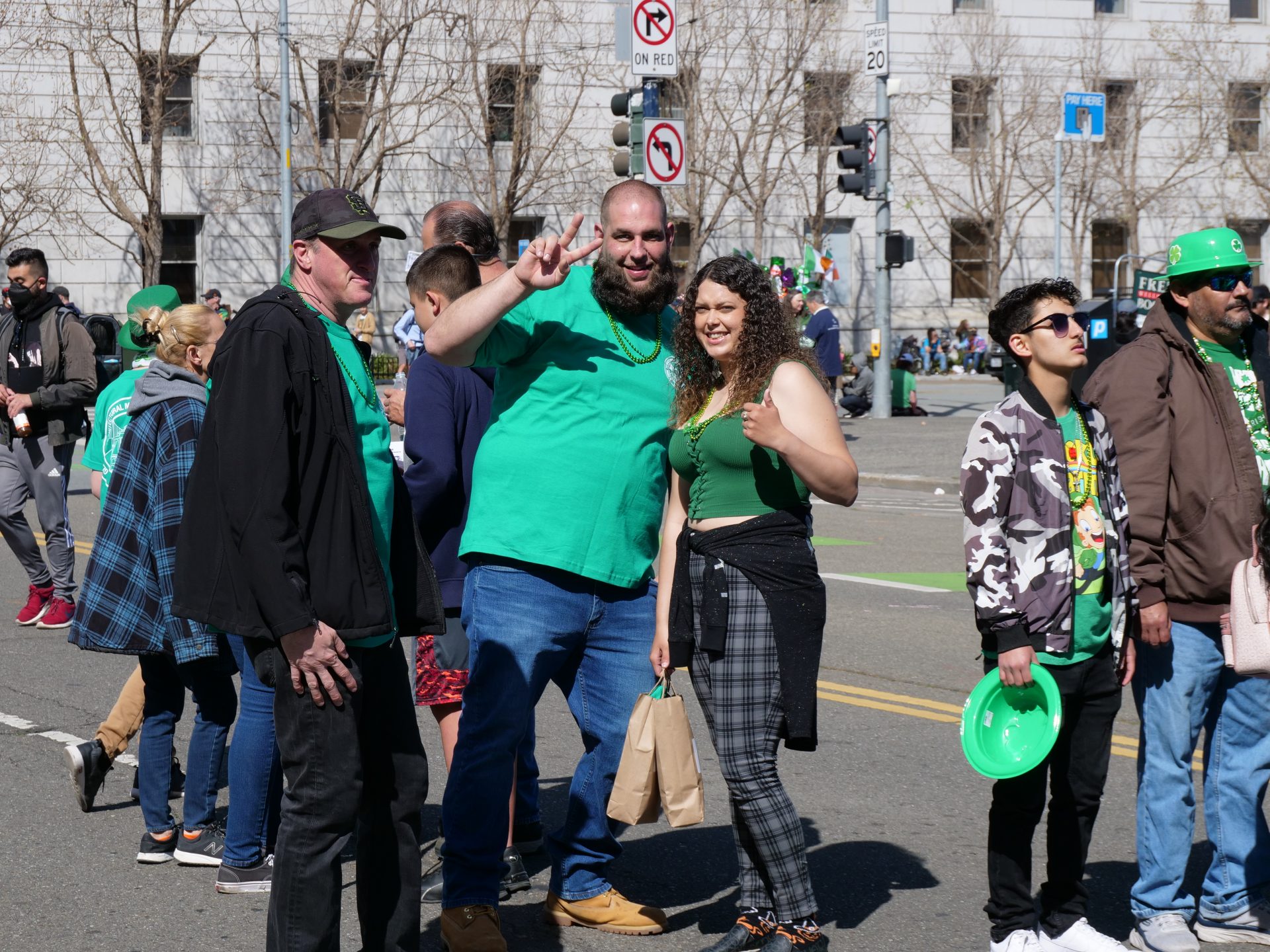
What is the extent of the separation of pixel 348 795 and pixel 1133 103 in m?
44.4

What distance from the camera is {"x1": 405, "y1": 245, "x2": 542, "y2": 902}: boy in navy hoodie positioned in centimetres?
521

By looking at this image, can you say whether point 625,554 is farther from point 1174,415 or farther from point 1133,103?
point 1133,103

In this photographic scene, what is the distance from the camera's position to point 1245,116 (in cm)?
4528

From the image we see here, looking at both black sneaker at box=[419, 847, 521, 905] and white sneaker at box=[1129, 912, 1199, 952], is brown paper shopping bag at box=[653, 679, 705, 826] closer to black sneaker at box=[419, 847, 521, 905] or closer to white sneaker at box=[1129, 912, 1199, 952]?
black sneaker at box=[419, 847, 521, 905]

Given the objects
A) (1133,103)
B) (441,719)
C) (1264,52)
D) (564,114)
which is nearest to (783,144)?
(564,114)

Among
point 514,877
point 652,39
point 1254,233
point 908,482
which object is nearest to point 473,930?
point 514,877

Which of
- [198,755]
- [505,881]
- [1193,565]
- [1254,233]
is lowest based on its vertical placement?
[505,881]

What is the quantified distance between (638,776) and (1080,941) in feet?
4.14

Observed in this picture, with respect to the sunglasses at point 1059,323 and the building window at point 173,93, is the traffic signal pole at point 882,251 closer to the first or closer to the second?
the building window at point 173,93

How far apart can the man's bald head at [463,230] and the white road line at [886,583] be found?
6.47 metres

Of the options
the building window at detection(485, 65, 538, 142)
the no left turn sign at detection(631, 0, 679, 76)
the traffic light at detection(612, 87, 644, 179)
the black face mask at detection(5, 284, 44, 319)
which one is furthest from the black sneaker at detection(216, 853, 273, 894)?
the building window at detection(485, 65, 538, 142)

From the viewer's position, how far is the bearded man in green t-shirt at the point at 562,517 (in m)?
4.53

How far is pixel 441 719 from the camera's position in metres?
5.54

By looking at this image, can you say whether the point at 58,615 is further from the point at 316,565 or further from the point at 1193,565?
the point at 1193,565
